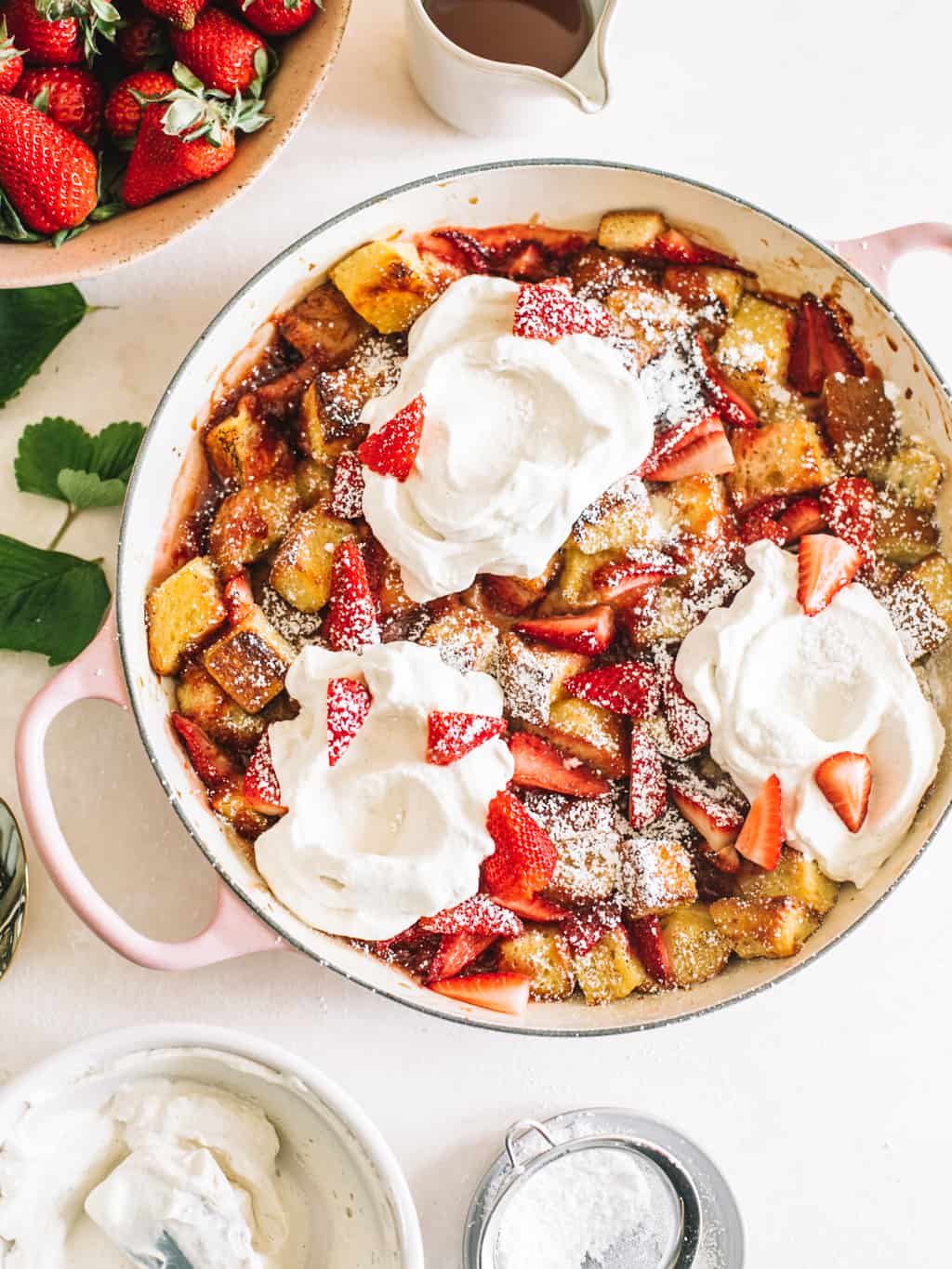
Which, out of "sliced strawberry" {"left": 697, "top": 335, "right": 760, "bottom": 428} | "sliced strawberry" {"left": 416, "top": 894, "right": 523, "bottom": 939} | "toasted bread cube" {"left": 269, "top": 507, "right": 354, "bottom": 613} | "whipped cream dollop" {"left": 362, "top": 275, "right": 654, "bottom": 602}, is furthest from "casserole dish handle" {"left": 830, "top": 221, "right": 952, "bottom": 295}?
"sliced strawberry" {"left": 416, "top": 894, "right": 523, "bottom": 939}

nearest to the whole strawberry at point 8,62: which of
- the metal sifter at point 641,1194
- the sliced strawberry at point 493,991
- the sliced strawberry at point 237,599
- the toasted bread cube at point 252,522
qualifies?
the toasted bread cube at point 252,522

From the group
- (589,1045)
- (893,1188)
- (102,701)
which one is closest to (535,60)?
(102,701)

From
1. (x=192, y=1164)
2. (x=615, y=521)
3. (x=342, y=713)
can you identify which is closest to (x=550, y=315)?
(x=615, y=521)

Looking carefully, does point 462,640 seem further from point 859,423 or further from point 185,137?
point 185,137

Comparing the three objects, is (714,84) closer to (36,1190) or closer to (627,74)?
(627,74)

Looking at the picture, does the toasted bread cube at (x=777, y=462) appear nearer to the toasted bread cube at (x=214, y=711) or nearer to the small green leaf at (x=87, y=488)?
the toasted bread cube at (x=214, y=711)

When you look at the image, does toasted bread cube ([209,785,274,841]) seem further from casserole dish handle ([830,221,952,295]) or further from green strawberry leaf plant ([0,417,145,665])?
casserole dish handle ([830,221,952,295])
